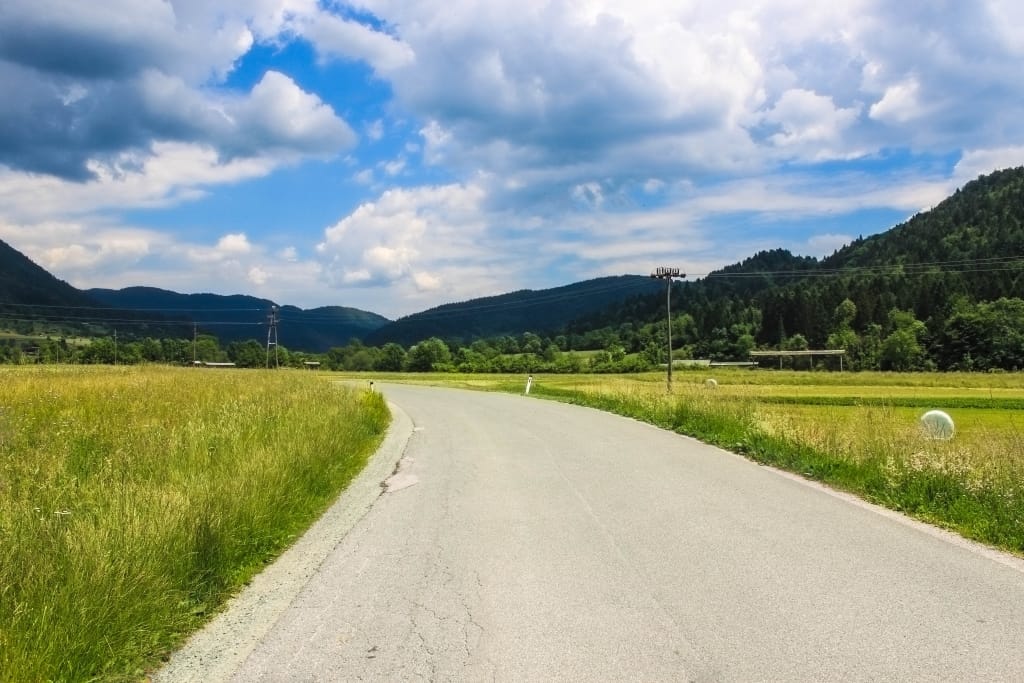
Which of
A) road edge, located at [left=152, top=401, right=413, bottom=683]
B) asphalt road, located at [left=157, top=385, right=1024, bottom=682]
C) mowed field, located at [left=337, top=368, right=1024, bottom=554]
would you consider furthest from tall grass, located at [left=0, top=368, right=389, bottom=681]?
mowed field, located at [left=337, top=368, right=1024, bottom=554]

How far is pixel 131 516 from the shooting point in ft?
19.2

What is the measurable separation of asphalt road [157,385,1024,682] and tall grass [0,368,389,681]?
36cm

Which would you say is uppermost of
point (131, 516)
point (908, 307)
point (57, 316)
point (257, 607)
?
point (57, 316)

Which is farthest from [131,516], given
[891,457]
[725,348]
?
[725,348]

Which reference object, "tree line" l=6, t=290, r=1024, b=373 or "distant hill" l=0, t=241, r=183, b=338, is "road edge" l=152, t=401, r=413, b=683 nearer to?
"tree line" l=6, t=290, r=1024, b=373

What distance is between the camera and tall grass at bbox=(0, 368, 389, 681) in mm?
4234


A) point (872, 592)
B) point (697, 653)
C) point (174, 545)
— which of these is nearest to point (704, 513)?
point (872, 592)

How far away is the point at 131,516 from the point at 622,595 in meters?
3.99

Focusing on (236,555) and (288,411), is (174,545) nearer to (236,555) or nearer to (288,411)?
(236,555)

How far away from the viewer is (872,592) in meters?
5.63

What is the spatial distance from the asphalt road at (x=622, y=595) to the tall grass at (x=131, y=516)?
1.18 feet

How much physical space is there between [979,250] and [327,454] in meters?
152

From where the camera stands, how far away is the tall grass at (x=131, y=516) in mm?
4234

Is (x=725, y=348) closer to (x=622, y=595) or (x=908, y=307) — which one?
(x=908, y=307)
